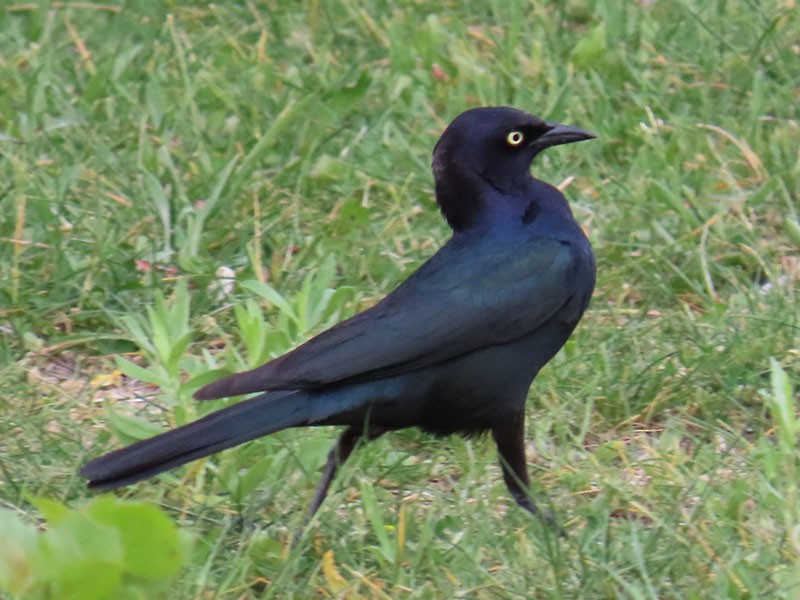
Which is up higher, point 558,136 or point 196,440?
point 558,136

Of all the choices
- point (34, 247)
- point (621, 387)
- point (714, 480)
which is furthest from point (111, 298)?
point (714, 480)

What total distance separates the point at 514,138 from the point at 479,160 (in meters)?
0.12

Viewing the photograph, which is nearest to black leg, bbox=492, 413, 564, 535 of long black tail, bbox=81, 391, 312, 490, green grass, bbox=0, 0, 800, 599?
green grass, bbox=0, 0, 800, 599

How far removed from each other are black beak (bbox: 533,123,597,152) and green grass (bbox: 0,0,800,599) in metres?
0.63

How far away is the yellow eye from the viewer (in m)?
4.37

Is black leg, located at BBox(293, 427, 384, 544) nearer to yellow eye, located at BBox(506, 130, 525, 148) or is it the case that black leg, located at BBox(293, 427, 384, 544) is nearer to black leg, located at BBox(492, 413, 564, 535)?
black leg, located at BBox(492, 413, 564, 535)

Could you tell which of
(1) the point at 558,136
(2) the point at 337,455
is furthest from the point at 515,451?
(1) the point at 558,136

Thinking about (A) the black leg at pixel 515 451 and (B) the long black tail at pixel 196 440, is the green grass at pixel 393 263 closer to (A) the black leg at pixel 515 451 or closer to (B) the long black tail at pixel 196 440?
(A) the black leg at pixel 515 451

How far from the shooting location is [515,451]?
13.2 ft

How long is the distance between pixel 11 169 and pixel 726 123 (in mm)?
2497

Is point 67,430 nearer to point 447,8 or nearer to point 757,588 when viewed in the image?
point 757,588

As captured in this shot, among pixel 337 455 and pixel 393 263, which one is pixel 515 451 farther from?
pixel 393 263

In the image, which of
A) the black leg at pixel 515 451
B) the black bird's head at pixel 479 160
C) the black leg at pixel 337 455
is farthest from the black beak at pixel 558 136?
the black leg at pixel 337 455

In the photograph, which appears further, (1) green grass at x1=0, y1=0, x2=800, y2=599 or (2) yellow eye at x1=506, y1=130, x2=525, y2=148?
(2) yellow eye at x1=506, y1=130, x2=525, y2=148
